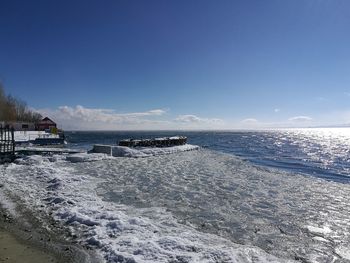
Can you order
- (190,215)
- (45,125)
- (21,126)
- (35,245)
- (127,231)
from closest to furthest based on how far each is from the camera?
(35,245)
(127,231)
(190,215)
(21,126)
(45,125)

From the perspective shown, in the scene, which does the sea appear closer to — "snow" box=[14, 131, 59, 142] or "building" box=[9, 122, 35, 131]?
"snow" box=[14, 131, 59, 142]

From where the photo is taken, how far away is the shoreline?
754 centimetres

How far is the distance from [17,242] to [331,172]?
1145 inches

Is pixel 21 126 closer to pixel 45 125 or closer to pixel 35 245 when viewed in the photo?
pixel 45 125

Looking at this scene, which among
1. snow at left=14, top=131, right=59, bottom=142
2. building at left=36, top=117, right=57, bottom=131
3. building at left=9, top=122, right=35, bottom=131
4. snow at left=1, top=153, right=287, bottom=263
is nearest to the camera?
snow at left=1, top=153, right=287, bottom=263

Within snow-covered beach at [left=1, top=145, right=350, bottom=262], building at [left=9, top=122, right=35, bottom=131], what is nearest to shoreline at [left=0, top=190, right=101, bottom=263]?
snow-covered beach at [left=1, top=145, right=350, bottom=262]

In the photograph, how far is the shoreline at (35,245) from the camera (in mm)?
7539

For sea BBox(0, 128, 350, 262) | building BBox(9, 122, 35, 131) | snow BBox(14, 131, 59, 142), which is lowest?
sea BBox(0, 128, 350, 262)

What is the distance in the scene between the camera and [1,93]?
89.7 metres

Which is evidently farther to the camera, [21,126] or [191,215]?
[21,126]

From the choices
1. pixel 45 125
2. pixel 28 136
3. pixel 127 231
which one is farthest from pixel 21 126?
pixel 127 231

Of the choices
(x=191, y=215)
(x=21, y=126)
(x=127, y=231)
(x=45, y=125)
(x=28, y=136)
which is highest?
(x=45, y=125)

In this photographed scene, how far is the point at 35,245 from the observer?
830 cm

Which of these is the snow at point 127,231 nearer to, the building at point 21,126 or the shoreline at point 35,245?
the shoreline at point 35,245
